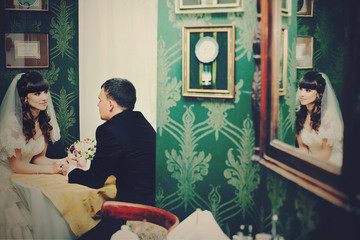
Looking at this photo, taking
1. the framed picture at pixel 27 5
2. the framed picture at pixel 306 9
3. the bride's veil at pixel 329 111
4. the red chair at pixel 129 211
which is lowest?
the red chair at pixel 129 211

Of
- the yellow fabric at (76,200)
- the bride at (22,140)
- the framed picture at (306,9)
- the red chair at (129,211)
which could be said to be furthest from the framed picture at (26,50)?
the framed picture at (306,9)

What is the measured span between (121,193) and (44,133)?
115 cm

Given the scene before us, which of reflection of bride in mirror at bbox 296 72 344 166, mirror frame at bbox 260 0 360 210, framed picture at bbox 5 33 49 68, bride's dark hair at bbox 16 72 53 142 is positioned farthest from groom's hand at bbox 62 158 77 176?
reflection of bride in mirror at bbox 296 72 344 166

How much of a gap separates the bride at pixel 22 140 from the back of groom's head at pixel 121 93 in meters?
0.76

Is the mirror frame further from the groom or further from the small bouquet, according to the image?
the small bouquet

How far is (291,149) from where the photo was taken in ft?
4.49

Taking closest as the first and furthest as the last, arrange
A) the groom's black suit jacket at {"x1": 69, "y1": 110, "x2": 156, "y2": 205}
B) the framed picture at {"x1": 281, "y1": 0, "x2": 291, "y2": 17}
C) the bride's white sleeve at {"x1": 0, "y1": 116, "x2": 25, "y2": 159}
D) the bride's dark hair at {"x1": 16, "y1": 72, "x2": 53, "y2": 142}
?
the framed picture at {"x1": 281, "y1": 0, "x2": 291, "y2": 17} → the groom's black suit jacket at {"x1": 69, "y1": 110, "x2": 156, "y2": 205} → the bride's white sleeve at {"x1": 0, "y1": 116, "x2": 25, "y2": 159} → the bride's dark hair at {"x1": 16, "y1": 72, "x2": 53, "y2": 142}

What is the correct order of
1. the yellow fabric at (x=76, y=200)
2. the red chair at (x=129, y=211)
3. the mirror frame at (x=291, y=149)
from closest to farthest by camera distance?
1. the mirror frame at (x=291, y=149)
2. the red chair at (x=129, y=211)
3. the yellow fabric at (x=76, y=200)

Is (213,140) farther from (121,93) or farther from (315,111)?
(315,111)

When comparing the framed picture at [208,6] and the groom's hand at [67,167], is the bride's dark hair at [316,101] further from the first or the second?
the groom's hand at [67,167]

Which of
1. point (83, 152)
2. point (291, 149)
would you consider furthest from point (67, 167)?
point (291, 149)

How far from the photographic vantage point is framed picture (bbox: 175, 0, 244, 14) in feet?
5.65

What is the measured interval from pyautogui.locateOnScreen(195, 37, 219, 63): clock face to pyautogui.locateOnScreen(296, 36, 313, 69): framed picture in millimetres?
1223

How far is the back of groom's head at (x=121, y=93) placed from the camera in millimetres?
2395
